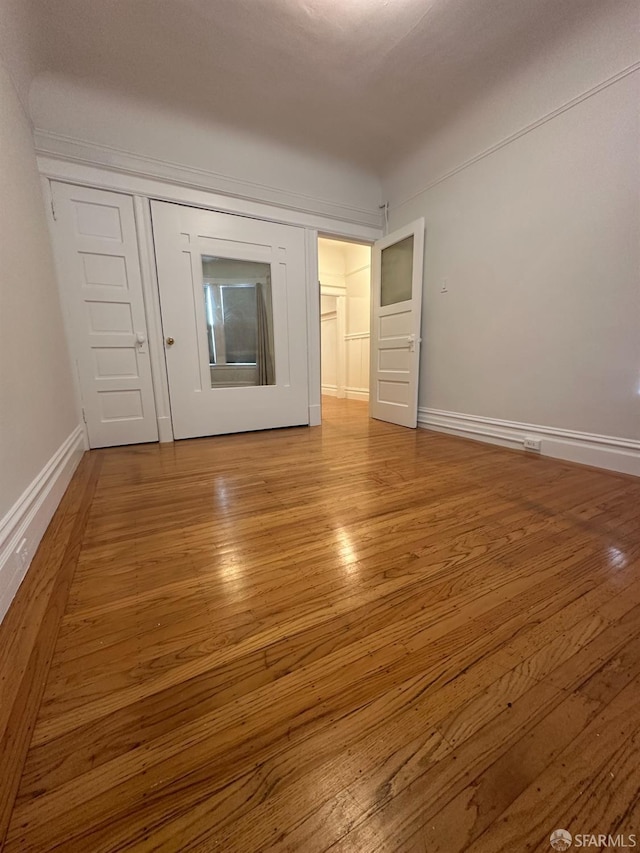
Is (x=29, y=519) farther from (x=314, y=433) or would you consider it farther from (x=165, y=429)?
(x=314, y=433)

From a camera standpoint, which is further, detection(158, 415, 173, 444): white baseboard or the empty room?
detection(158, 415, 173, 444): white baseboard

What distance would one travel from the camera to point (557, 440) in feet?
7.50

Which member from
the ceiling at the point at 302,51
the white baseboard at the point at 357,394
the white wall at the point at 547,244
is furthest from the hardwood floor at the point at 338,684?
the white baseboard at the point at 357,394

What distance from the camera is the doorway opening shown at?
5465mm

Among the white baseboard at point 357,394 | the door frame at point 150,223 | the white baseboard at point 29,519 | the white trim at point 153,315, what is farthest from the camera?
the white baseboard at point 357,394

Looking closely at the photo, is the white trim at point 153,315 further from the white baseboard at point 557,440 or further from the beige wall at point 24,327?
the white baseboard at point 557,440

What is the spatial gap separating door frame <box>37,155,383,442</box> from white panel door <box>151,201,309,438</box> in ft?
0.19

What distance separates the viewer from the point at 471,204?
270cm

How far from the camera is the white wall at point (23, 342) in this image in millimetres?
1161

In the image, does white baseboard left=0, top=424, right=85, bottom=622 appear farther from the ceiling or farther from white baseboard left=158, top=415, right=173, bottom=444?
the ceiling

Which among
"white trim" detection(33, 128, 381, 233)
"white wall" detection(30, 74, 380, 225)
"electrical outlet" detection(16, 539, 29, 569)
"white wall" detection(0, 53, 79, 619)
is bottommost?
"electrical outlet" detection(16, 539, 29, 569)

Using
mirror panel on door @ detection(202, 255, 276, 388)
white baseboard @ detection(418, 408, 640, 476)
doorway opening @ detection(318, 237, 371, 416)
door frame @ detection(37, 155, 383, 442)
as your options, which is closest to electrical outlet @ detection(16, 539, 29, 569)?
door frame @ detection(37, 155, 383, 442)

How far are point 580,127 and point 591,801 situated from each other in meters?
3.08

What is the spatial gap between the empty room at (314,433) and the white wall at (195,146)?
2 centimetres
